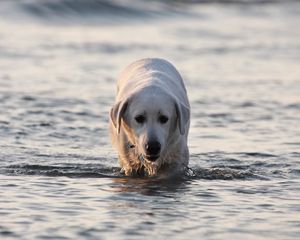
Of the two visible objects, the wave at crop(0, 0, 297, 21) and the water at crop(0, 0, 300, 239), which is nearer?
the water at crop(0, 0, 300, 239)

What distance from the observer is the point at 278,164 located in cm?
1156

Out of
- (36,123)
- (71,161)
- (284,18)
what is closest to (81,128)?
(36,123)

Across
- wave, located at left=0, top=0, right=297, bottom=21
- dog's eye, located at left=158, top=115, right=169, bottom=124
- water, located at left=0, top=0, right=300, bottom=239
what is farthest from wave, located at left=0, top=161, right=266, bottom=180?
wave, located at left=0, top=0, right=297, bottom=21

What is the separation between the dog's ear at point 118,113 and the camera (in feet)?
33.4

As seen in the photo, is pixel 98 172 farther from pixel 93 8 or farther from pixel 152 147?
pixel 93 8

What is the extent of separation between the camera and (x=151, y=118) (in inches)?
396

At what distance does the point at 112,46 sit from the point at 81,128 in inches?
333

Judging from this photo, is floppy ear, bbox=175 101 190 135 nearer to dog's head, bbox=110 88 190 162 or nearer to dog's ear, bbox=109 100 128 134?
dog's head, bbox=110 88 190 162

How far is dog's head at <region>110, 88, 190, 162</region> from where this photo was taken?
9.93 meters

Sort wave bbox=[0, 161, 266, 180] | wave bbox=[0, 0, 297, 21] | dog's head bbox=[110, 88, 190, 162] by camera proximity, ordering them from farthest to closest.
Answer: wave bbox=[0, 0, 297, 21], wave bbox=[0, 161, 266, 180], dog's head bbox=[110, 88, 190, 162]

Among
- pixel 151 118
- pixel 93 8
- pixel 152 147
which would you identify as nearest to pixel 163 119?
pixel 151 118

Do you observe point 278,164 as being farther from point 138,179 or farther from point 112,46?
point 112,46

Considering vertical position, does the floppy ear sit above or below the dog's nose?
→ above

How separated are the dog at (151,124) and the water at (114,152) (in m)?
0.23
